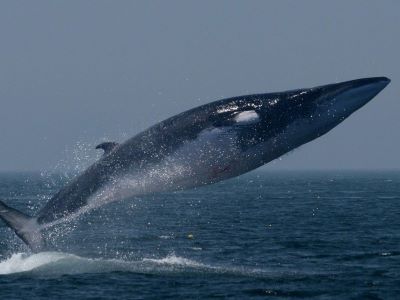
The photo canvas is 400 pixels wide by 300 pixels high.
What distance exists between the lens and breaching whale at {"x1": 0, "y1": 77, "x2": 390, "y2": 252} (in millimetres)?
13805

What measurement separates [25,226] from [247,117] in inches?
273

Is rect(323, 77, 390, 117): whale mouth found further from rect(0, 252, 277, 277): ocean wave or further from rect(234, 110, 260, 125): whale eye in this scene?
rect(0, 252, 277, 277): ocean wave

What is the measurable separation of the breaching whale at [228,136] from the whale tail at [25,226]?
3.77 m

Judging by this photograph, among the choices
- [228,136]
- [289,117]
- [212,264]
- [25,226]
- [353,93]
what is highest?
[353,93]

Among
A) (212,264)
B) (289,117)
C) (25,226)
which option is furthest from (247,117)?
(212,264)

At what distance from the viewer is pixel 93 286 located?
3353 centimetres

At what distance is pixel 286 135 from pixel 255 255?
110ft

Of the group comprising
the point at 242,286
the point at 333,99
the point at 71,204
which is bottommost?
the point at 242,286

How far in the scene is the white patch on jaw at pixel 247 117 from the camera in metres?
14.0

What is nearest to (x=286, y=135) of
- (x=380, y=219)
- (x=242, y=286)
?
(x=242, y=286)

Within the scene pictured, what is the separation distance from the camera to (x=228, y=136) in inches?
549

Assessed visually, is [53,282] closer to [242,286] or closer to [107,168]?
[242,286]

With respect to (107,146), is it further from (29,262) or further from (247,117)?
(29,262)

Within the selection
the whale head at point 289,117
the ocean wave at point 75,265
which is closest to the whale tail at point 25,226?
the whale head at point 289,117
